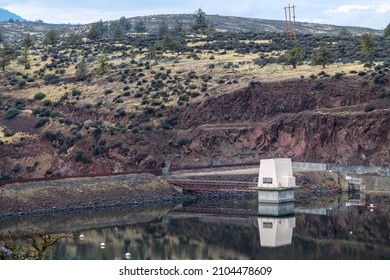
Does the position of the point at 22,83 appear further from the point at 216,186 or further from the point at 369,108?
the point at 369,108

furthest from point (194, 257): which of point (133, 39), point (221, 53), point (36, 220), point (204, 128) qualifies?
point (133, 39)

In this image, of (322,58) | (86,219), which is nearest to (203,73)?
(322,58)

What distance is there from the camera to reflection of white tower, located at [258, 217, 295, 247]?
205ft

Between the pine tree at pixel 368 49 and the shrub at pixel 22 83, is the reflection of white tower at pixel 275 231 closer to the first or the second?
the pine tree at pixel 368 49

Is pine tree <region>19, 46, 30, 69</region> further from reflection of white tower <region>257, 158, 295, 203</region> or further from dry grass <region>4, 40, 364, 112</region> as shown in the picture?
reflection of white tower <region>257, 158, 295, 203</region>

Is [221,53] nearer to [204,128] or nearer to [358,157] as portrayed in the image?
[204,128]

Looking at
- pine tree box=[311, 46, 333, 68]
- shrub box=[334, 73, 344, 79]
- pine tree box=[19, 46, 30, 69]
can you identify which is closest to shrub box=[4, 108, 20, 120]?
pine tree box=[19, 46, 30, 69]

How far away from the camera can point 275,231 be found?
2640 inches

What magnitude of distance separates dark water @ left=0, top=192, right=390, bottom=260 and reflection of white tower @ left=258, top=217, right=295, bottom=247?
0.07m

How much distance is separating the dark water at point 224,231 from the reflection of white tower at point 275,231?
7 centimetres

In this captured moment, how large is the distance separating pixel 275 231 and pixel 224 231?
12.6ft

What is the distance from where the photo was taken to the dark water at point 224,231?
58.4m

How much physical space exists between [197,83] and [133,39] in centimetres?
4937

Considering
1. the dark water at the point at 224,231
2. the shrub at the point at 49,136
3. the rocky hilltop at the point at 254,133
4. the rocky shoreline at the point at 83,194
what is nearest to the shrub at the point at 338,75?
the rocky hilltop at the point at 254,133
